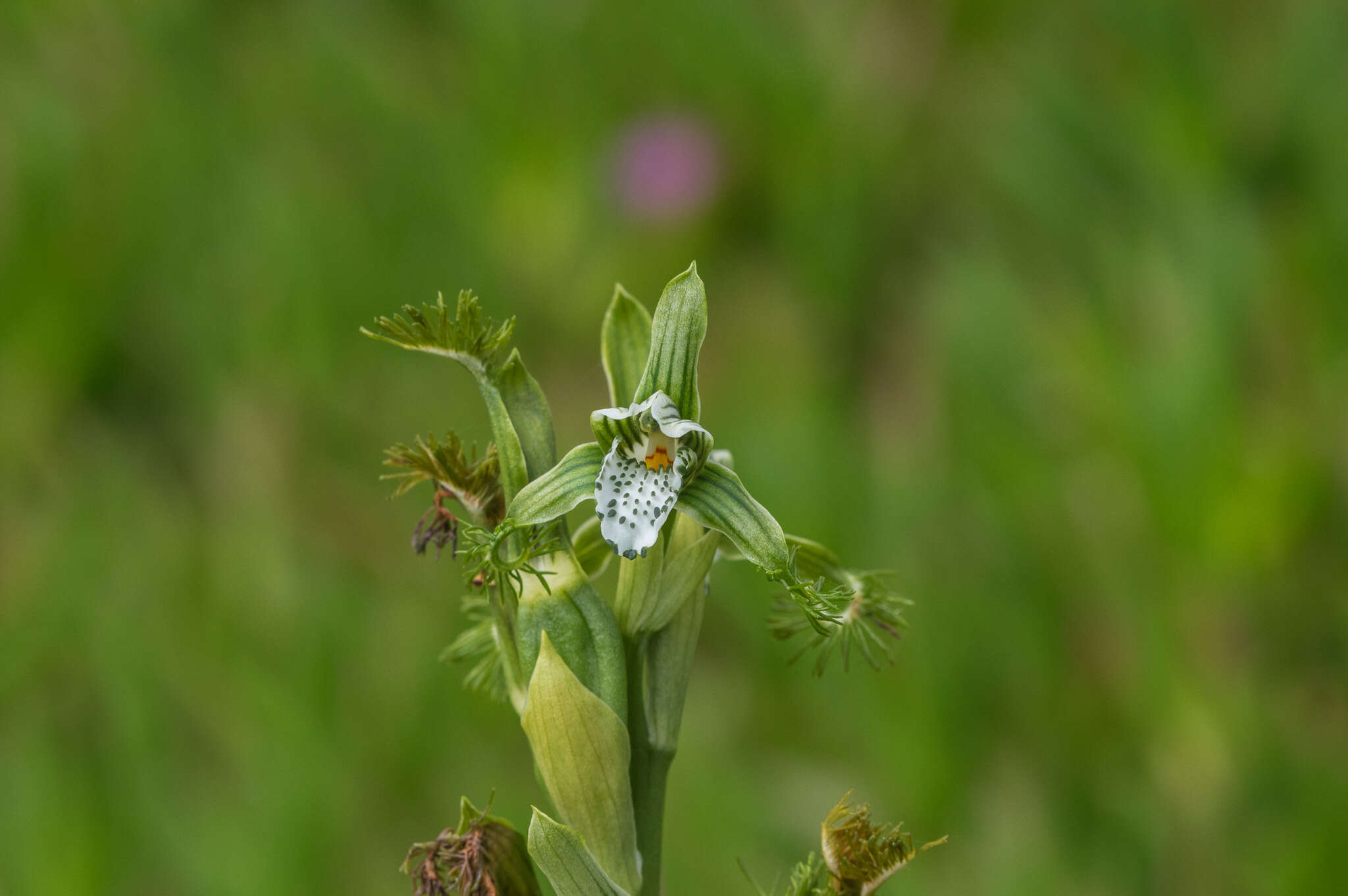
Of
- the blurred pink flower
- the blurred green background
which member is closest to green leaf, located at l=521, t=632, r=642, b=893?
the blurred green background

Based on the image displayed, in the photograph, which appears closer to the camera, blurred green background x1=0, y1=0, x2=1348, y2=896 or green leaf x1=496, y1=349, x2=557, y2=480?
green leaf x1=496, y1=349, x2=557, y2=480

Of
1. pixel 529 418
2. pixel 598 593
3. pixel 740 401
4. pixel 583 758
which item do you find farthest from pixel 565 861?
pixel 740 401

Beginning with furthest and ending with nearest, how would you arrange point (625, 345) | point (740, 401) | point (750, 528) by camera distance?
point (740, 401) < point (625, 345) < point (750, 528)

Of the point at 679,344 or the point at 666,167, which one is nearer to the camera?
the point at 679,344

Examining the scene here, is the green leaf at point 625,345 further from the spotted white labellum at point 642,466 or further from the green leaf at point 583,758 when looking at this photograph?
the green leaf at point 583,758

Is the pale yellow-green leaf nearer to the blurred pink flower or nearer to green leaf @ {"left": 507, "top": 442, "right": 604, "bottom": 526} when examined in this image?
green leaf @ {"left": 507, "top": 442, "right": 604, "bottom": 526}

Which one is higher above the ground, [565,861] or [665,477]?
[665,477]

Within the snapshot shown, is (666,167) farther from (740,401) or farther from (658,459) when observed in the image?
(658,459)
